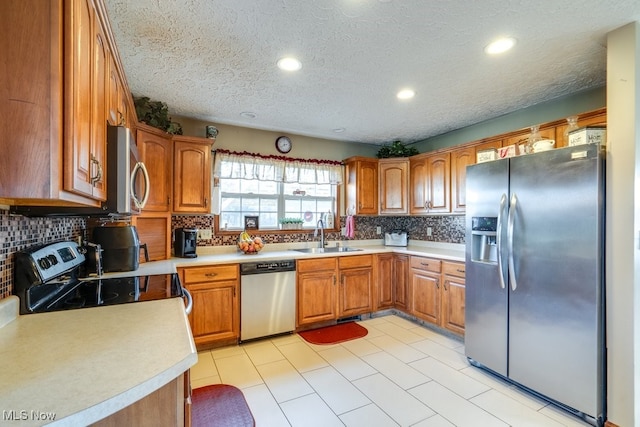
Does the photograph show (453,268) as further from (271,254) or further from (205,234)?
(205,234)

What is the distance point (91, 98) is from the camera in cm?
112

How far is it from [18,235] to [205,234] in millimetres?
2009

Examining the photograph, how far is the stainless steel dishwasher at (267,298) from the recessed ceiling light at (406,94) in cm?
195

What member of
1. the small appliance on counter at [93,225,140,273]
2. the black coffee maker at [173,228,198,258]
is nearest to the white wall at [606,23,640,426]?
the small appliance on counter at [93,225,140,273]

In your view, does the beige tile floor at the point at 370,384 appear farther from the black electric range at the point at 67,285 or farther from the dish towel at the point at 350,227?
the dish towel at the point at 350,227

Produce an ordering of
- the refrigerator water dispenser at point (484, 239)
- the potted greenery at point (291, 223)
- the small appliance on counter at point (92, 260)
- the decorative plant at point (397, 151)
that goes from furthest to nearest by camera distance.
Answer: the decorative plant at point (397, 151)
the potted greenery at point (291, 223)
the refrigerator water dispenser at point (484, 239)
the small appliance on counter at point (92, 260)

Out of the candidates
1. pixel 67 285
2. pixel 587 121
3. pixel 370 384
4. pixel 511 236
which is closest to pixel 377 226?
pixel 511 236

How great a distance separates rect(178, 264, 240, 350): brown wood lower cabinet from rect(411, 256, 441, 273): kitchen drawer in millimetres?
2033

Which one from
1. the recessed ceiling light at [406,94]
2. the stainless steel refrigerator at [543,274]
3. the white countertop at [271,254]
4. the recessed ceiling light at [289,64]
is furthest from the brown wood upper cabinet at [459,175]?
the recessed ceiling light at [289,64]

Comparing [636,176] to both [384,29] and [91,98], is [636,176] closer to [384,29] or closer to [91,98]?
[384,29]

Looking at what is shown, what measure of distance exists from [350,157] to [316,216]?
3.23ft

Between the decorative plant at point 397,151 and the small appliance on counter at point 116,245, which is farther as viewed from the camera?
the decorative plant at point 397,151

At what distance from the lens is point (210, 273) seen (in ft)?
9.25

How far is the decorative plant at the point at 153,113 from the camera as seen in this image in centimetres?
271
